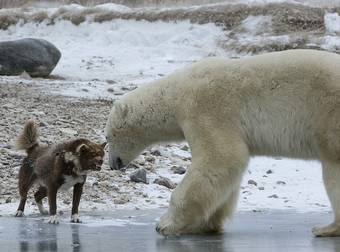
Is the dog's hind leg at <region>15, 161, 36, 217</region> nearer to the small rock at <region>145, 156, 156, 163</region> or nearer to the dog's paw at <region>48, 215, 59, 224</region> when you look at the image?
the dog's paw at <region>48, 215, 59, 224</region>

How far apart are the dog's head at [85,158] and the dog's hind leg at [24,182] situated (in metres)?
0.82

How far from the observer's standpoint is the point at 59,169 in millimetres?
8688

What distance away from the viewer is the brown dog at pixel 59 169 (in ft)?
28.2

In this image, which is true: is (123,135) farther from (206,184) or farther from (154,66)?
(154,66)

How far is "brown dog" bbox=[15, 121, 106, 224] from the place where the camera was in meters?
8.60

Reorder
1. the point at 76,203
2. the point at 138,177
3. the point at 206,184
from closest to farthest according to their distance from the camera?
the point at 206,184 < the point at 76,203 < the point at 138,177

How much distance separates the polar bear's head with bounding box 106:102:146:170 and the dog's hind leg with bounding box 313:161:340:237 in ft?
6.93

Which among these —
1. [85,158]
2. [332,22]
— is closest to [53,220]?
[85,158]

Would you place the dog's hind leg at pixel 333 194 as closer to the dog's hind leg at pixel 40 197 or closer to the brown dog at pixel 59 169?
the brown dog at pixel 59 169

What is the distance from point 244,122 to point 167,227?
3.87 ft

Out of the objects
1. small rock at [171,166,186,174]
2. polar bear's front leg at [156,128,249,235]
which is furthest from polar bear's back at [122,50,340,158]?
small rock at [171,166,186,174]

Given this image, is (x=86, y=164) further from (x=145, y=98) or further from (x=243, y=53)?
(x=243, y=53)

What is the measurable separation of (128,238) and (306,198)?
423cm

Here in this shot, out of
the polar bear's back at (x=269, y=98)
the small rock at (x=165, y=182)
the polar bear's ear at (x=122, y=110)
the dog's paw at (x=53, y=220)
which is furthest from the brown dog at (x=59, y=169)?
the small rock at (x=165, y=182)
